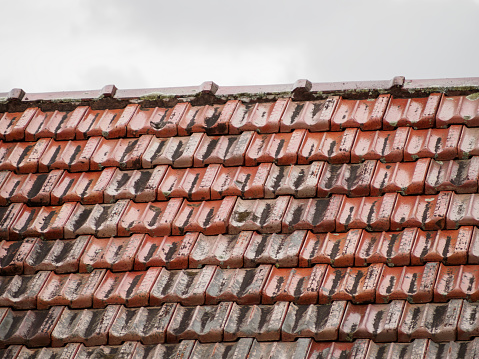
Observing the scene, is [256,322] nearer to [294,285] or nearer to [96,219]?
[294,285]

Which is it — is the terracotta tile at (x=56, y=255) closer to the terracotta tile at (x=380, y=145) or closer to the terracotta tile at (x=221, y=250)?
the terracotta tile at (x=221, y=250)

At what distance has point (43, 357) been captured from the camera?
3656 millimetres

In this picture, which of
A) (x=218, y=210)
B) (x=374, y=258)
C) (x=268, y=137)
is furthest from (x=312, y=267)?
(x=268, y=137)

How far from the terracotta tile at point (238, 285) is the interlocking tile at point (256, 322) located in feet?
0.18

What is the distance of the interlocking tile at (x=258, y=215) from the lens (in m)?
4.04

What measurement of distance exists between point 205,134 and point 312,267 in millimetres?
1448

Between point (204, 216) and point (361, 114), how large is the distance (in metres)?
1.35

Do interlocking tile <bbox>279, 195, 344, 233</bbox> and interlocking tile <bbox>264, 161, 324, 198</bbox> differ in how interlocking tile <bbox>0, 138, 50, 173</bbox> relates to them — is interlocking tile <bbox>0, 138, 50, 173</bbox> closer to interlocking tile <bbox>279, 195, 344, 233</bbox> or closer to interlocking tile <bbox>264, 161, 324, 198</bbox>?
interlocking tile <bbox>264, 161, 324, 198</bbox>

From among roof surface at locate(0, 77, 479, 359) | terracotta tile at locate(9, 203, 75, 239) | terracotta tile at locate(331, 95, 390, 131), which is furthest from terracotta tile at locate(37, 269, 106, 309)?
terracotta tile at locate(331, 95, 390, 131)

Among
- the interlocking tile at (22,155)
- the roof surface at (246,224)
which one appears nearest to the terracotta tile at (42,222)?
the roof surface at (246,224)

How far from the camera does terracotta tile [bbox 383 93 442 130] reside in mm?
4441

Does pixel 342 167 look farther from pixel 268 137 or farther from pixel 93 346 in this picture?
pixel 93 346

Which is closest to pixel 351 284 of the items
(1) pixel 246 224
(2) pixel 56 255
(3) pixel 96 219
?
(1) pixel 246 224

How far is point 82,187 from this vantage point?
15.0 ft
